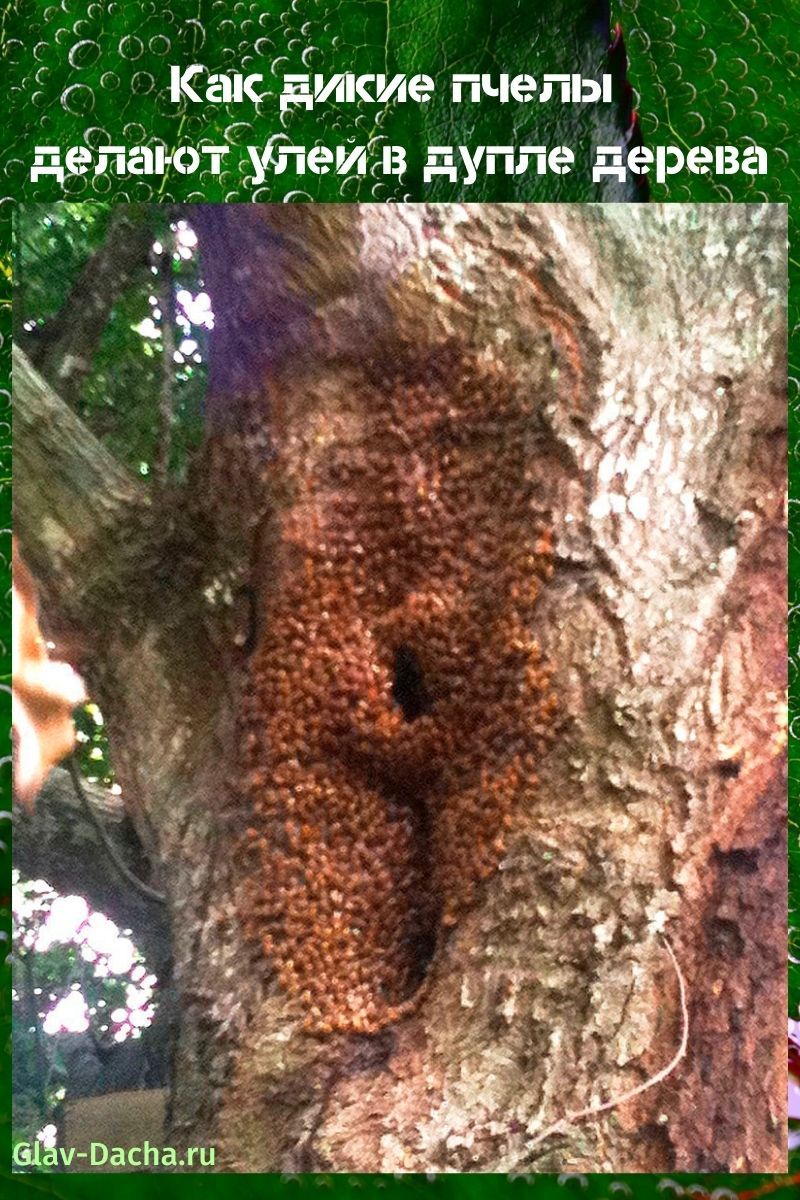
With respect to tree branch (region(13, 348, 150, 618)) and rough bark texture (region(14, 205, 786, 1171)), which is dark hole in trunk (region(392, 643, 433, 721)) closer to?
rough bark texture (region(14, 205, 786, 1171))

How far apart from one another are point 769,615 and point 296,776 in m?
0.51

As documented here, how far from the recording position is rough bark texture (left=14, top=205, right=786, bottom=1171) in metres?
0.97

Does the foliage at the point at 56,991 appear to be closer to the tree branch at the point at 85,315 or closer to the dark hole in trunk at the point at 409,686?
the dark hole in trunk at the point at 409,686

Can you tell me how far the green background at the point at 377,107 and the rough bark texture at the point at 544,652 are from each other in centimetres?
3

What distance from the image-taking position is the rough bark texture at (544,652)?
0.97 meters

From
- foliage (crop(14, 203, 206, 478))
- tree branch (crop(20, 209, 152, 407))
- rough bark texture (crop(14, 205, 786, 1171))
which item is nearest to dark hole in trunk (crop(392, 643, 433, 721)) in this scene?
rough bark texture (crop(14, 205, 786, 1171))

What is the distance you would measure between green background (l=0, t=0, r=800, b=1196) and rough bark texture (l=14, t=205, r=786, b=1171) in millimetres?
27

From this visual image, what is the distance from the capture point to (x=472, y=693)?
3.25 ft

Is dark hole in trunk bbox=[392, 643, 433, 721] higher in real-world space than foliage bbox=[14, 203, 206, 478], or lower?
lower

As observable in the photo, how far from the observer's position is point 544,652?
988mm

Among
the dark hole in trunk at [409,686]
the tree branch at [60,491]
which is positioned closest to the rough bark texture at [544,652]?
the tree branch at [60,491]

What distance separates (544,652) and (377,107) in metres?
0.57

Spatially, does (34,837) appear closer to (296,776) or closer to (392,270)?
(296,776)

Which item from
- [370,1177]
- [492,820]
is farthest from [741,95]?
[370,1177]
